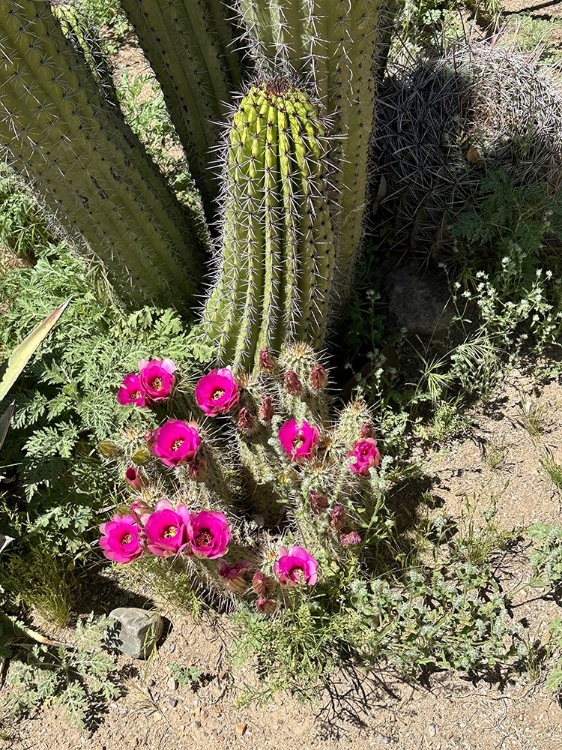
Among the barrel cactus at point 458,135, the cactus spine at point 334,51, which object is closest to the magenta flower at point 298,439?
the cactus spine at point 334,51

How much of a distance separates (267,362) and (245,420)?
0.74ft

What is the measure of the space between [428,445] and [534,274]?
91cm

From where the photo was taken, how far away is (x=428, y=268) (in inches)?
141

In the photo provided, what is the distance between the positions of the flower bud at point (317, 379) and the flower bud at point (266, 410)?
16 cm

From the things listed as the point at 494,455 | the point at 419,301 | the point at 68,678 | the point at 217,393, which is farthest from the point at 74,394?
the point at 494,455

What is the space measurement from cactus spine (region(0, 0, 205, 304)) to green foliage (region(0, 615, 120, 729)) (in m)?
1.40

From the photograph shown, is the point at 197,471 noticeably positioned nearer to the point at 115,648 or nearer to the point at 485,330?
the point at 115,648

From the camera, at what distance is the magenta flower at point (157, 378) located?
2559 mm

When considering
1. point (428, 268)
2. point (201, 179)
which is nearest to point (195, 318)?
point (201, 179)

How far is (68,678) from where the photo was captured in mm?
2746

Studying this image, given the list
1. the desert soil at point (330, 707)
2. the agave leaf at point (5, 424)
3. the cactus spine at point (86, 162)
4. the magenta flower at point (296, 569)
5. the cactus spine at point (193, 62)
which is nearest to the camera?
the cactus spine at point (86, 162)

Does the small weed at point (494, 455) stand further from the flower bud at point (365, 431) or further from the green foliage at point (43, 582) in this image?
the green foliage at point (43, 582)

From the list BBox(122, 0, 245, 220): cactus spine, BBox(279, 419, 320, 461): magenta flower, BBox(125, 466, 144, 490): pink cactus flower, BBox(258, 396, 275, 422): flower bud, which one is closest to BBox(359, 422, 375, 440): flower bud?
BBox(279, 419, 320, 461): magenta flower

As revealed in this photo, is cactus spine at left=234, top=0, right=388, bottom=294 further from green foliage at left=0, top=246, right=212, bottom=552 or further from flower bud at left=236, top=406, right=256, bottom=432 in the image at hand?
green foliage at left=0, top=246, right=212, bottom=552
